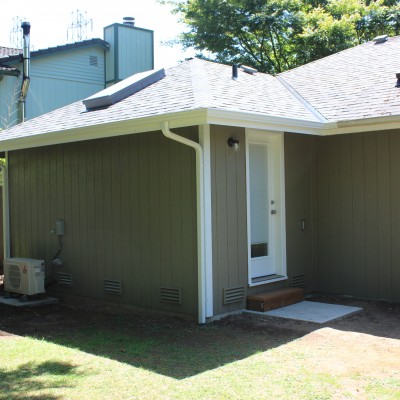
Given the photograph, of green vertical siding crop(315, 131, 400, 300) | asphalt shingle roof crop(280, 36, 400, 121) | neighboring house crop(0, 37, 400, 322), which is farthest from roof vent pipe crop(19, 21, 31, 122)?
green vertical siding crop(315, 131, 400, 300)

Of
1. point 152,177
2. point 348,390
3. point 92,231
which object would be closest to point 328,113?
point 152,177

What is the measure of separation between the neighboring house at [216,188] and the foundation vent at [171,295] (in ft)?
0.06

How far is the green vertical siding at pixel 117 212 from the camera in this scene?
6582 millimetres

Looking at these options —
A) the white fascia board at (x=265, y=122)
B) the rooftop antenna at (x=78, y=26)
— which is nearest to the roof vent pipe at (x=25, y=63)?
the rooftop antenna at (x=78, y=26)

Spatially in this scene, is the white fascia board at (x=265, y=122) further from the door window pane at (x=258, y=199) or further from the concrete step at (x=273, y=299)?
A: the concrete step at (x=273, y=299)

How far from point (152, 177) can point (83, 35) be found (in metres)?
13.8

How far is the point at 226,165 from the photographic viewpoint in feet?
21.6

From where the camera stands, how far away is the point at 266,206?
24.5 ft

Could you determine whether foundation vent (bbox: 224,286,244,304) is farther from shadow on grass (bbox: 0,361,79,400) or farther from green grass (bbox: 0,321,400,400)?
shadow on grass (bbox: 0,361,79,400)

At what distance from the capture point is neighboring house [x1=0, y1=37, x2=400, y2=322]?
21.1ft

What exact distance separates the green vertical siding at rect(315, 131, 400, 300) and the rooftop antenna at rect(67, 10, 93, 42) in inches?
533

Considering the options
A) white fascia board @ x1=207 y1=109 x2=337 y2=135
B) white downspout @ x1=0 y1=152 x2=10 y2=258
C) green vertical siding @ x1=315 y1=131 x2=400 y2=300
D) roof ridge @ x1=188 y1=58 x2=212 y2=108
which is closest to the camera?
white fascia board @ x1=207 y1=109 x2=337 y2=135

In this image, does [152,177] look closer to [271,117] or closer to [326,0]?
[271,117]

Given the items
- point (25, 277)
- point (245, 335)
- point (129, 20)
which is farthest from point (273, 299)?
point (129, 20)
